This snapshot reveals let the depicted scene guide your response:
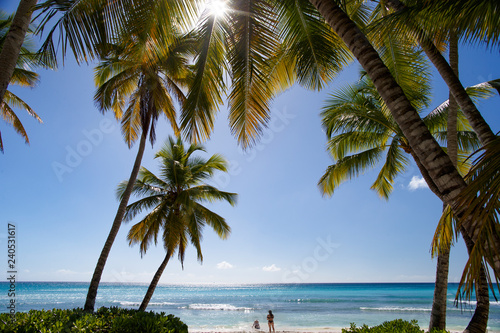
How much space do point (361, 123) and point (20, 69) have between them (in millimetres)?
11932

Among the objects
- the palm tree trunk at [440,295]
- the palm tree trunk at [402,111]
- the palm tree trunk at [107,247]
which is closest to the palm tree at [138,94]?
the palm tree trunk at [107,247]

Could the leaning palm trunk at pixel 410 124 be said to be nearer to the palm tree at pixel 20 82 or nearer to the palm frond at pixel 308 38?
the palm frond at pixel 308 38

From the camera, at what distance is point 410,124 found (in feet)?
9.00

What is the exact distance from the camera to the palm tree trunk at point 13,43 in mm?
3887

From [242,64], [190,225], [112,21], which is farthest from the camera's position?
[190,225]

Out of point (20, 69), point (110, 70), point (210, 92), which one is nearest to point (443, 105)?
point (210, 92)

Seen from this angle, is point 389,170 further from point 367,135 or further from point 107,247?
point 107,247

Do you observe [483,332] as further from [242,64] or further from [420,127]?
[242,64]

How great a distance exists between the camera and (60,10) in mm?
4066

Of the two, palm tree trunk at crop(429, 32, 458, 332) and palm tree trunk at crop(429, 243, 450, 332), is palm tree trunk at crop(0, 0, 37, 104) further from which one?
palm tree trunk at crop(429, 243, 450, 332)

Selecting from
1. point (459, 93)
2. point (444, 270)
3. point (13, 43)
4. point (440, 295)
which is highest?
point (13, 43)

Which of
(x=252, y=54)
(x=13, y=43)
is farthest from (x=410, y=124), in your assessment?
(x=13, y=43)

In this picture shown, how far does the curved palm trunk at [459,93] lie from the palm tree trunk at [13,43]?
527 centimetres

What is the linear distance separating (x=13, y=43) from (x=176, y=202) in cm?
924
